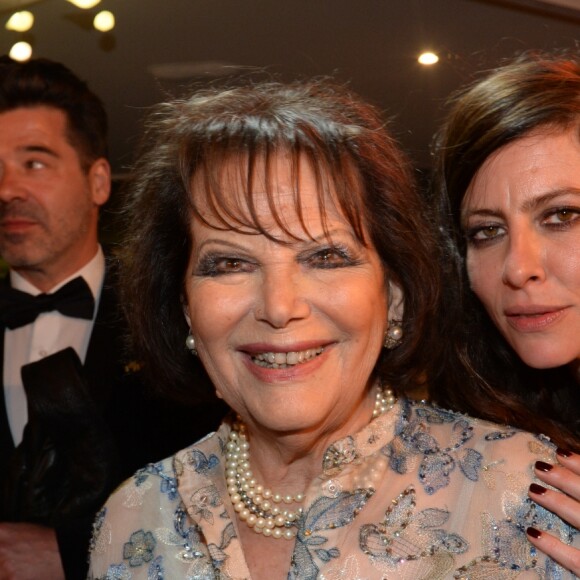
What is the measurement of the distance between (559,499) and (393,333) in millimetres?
400

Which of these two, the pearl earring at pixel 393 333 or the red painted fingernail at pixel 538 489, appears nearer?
the red painted fingernail at pixel 538 489

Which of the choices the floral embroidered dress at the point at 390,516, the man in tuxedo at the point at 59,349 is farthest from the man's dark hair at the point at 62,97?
the floral embroidered dress at the point at 390,516

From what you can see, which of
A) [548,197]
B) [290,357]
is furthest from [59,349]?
[548,197]

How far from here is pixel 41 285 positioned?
242 centimetres

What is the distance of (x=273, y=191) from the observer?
160cm

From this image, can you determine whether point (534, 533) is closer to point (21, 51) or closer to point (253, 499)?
point (253, 499)

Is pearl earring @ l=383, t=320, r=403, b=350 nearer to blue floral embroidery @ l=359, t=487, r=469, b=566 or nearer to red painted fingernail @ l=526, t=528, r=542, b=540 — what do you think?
blue floral embroidery @ l=359, t=487, r=469, b=566

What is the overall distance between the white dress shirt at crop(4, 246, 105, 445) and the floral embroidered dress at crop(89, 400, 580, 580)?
2.18 feet

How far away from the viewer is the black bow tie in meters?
2.38

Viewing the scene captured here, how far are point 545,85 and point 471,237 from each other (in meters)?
0.36

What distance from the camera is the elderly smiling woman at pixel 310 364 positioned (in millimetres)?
1605

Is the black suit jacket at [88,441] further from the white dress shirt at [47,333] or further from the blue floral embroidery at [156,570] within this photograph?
the blue floral embroidery at [156,570]

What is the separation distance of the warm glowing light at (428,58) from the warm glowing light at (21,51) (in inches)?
43.3

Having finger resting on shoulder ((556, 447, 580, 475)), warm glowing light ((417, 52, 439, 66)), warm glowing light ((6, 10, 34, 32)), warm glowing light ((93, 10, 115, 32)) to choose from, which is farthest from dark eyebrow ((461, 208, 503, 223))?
warm glowing light ((6, 10, 34, 32))
